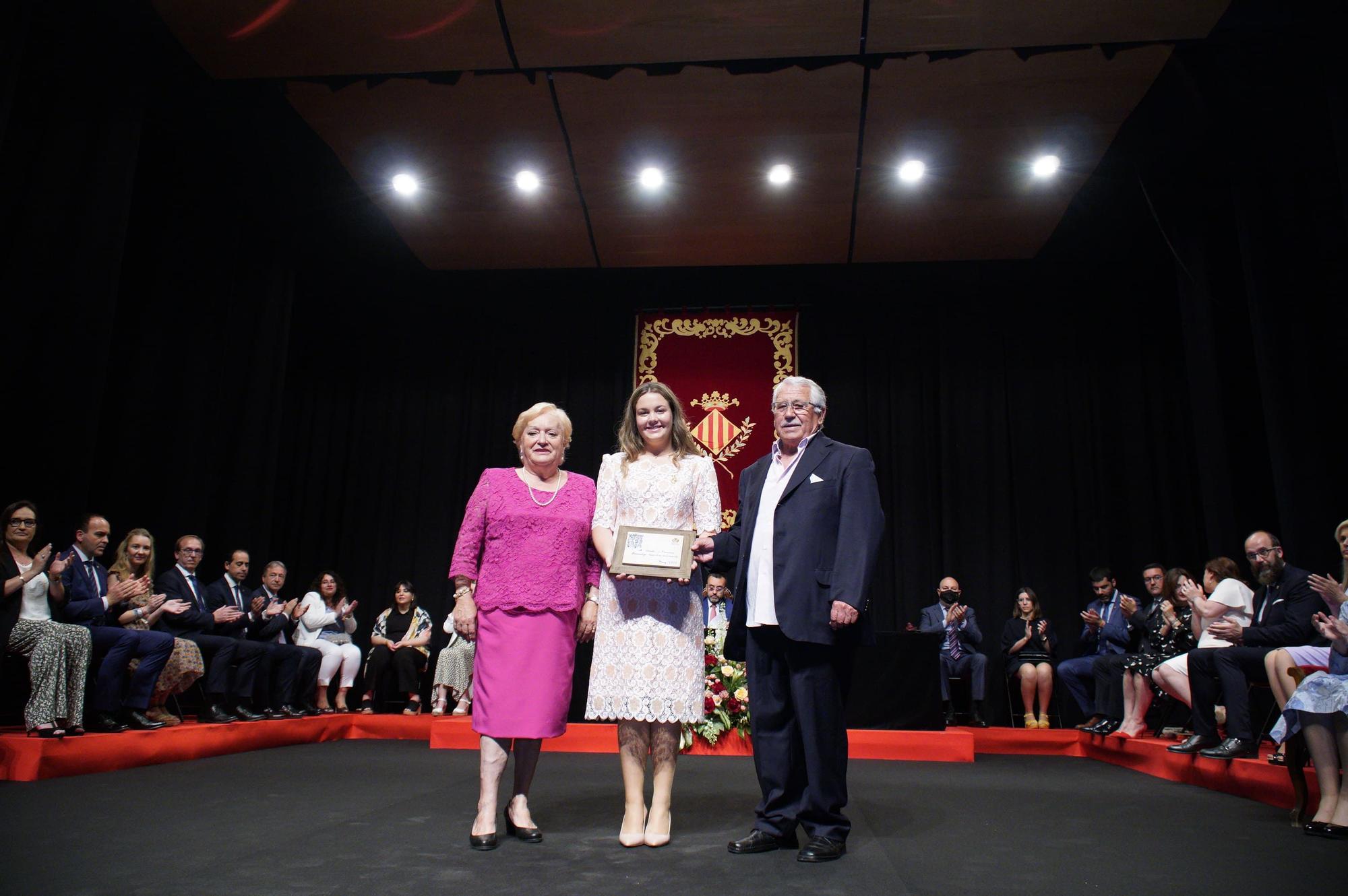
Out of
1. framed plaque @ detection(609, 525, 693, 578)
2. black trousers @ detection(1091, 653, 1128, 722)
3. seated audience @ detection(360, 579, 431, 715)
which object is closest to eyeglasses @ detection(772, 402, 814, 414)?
framed plaque @ detection(609, 525, 693, 578)

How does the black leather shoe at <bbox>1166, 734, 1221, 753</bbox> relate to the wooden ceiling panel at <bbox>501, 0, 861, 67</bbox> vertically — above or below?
below

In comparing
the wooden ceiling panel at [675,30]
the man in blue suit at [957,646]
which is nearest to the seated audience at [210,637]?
the wooden ceiling panel at [675,30]

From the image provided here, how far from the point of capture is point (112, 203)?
17.0ft

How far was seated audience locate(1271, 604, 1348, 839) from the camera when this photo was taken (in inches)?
111

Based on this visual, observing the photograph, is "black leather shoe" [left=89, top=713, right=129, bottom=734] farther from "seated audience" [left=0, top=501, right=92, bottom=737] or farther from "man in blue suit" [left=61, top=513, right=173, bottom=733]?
"seated audience" [left=0, top=501, right=92, bottom=737]

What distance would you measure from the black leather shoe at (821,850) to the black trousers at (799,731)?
0.02 metres

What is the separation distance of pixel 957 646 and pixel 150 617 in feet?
18.5

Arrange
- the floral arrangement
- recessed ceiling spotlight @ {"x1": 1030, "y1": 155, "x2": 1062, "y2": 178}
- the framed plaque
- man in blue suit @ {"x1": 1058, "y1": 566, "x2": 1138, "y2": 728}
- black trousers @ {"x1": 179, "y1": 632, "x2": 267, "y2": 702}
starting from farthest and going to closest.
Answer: recessed ceiling spotlight @ {"x1": 1030, "y1": 155, "x2": 1062, "y2": 178}, man in blue suit @ {"x1": 1058, "y1": 566, "x2": 1138, "y2": 728}, the floral arrangement, black trousers @ {"x1": 179, "y1": 632, "x2": 267, "y2": 702}, the framed plaque

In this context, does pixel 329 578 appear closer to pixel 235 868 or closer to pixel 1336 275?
pixel 235 868

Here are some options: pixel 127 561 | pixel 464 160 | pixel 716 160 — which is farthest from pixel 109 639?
pixel 716 160

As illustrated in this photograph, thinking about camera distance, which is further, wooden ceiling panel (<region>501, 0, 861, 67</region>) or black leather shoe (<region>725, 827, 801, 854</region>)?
wooden ceiling panel (<region>501, 0, 861, 67</region>)

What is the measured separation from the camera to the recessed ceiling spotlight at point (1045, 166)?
6656mm

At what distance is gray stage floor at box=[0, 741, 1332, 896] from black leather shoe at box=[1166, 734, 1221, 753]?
0.80 ft

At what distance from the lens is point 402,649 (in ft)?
24.2
